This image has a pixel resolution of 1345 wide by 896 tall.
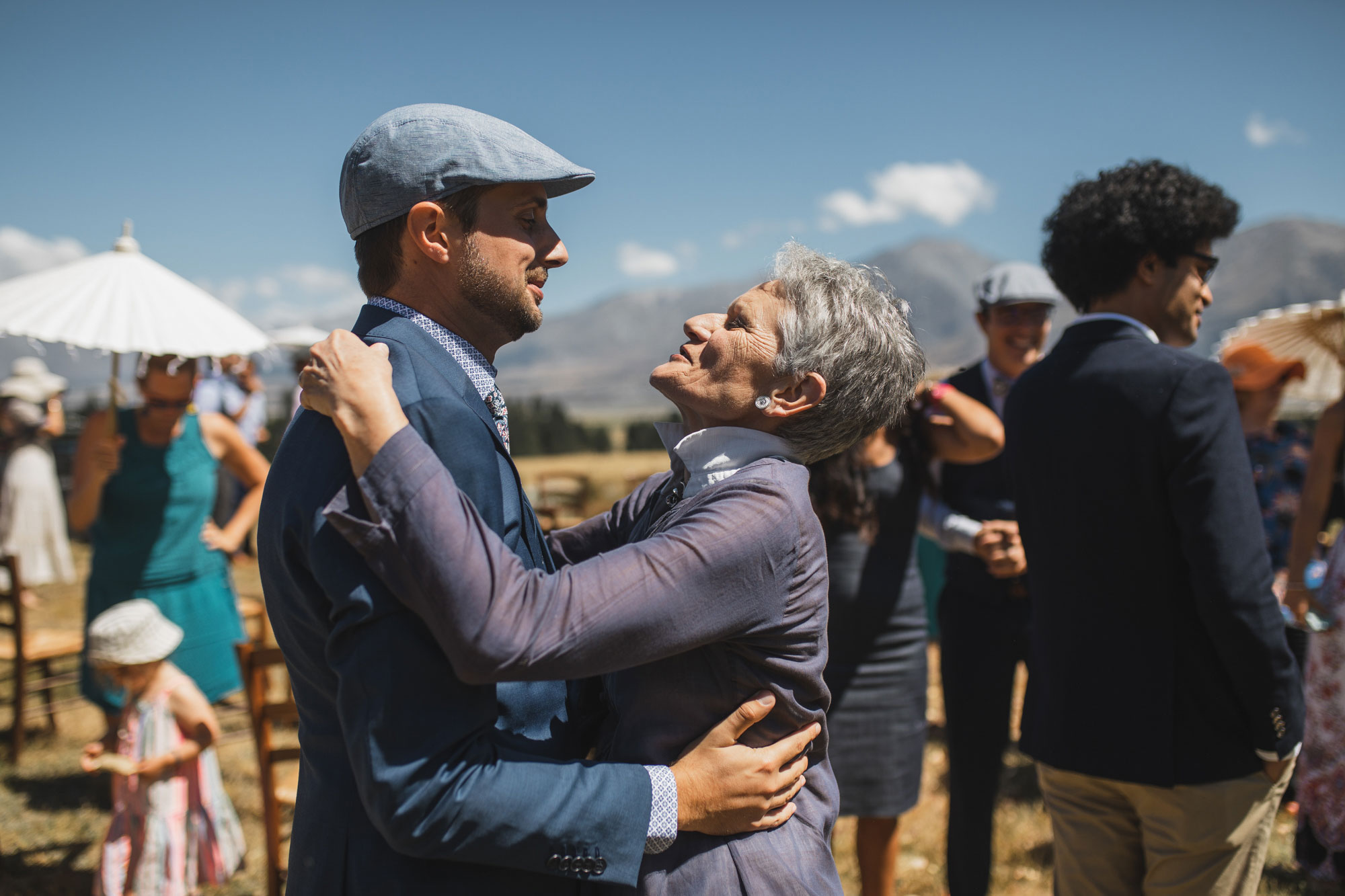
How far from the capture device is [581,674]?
1.29 metres

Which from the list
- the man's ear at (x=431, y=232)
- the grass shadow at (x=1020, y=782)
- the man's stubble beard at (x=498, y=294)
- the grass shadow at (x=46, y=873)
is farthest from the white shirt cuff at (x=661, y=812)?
the grass shadow at (x=46, y=873)

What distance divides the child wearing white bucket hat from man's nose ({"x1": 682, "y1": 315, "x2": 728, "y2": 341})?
→ 3070 millimetres

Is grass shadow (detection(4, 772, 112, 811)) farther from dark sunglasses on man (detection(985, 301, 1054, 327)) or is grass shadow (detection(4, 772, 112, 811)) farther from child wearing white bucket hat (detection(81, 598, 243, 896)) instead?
dark sunglasses on man (detection(985, 301, 1054, 327))

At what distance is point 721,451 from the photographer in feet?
5.41

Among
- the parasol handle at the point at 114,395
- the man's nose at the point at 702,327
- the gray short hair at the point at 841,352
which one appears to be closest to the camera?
the gray short hair at the point at 841,352

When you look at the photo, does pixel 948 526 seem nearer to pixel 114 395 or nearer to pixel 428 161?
pixel 428 161

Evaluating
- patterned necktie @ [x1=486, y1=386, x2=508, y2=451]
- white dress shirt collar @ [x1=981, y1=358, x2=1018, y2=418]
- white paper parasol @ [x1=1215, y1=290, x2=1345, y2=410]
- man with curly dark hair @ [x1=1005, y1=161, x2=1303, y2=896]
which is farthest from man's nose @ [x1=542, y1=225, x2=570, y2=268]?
white paper parasol @ [x1=1215, y1=290, x2=1345, y2=410]

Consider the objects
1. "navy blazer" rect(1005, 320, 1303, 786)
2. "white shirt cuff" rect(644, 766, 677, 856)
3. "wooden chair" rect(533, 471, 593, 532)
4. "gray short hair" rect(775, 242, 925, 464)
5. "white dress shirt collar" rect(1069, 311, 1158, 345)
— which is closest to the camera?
"white shirt cuff" rect(644, 766, 677, 856)

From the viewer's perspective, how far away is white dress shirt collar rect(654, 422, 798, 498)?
1623 mm

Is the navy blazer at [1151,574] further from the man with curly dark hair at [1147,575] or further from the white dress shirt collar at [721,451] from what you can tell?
the white dress shirt collar at [721,451]

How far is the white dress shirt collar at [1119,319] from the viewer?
236 cm

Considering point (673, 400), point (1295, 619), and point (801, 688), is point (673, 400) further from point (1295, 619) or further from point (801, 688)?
point (1295, 619)

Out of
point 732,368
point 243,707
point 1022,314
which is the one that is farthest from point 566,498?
point 732,368

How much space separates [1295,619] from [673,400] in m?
4.03
